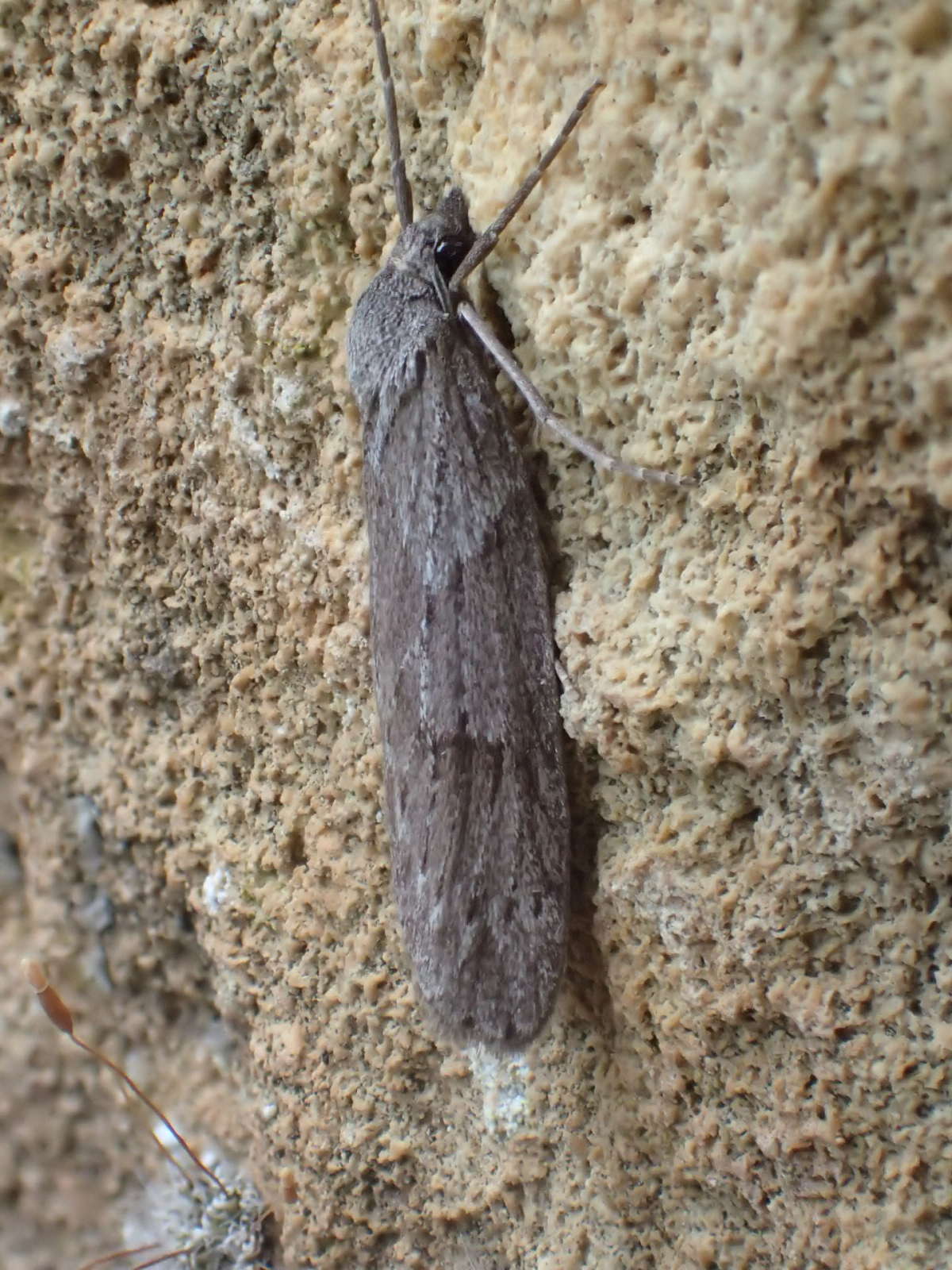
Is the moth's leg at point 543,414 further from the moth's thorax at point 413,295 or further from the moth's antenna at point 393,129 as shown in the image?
the moth's antenna at point 393,129

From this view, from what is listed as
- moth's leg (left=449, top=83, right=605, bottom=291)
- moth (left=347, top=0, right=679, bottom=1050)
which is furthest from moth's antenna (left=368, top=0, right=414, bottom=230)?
moth's leg (left=449, top=83, right=605, bottom=291)

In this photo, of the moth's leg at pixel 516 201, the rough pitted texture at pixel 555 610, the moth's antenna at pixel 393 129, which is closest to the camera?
the rough pitted texture at pixel 555 610

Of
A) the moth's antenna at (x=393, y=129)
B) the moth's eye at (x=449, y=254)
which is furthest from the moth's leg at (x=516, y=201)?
the moth's antenna at (x=393, y=129)

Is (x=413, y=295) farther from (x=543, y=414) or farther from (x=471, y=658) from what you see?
(x=471, y=658)

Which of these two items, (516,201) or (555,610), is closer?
(516,201)

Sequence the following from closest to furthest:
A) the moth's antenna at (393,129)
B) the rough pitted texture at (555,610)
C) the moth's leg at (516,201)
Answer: the rough pitted texture at (555,610), the moth's leg at (516,201), the moth's antenna at (393,129)

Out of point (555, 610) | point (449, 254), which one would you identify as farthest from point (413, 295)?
point (555, 610)

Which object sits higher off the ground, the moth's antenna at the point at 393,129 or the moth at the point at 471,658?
the moth's antenna at the point at 393,129
